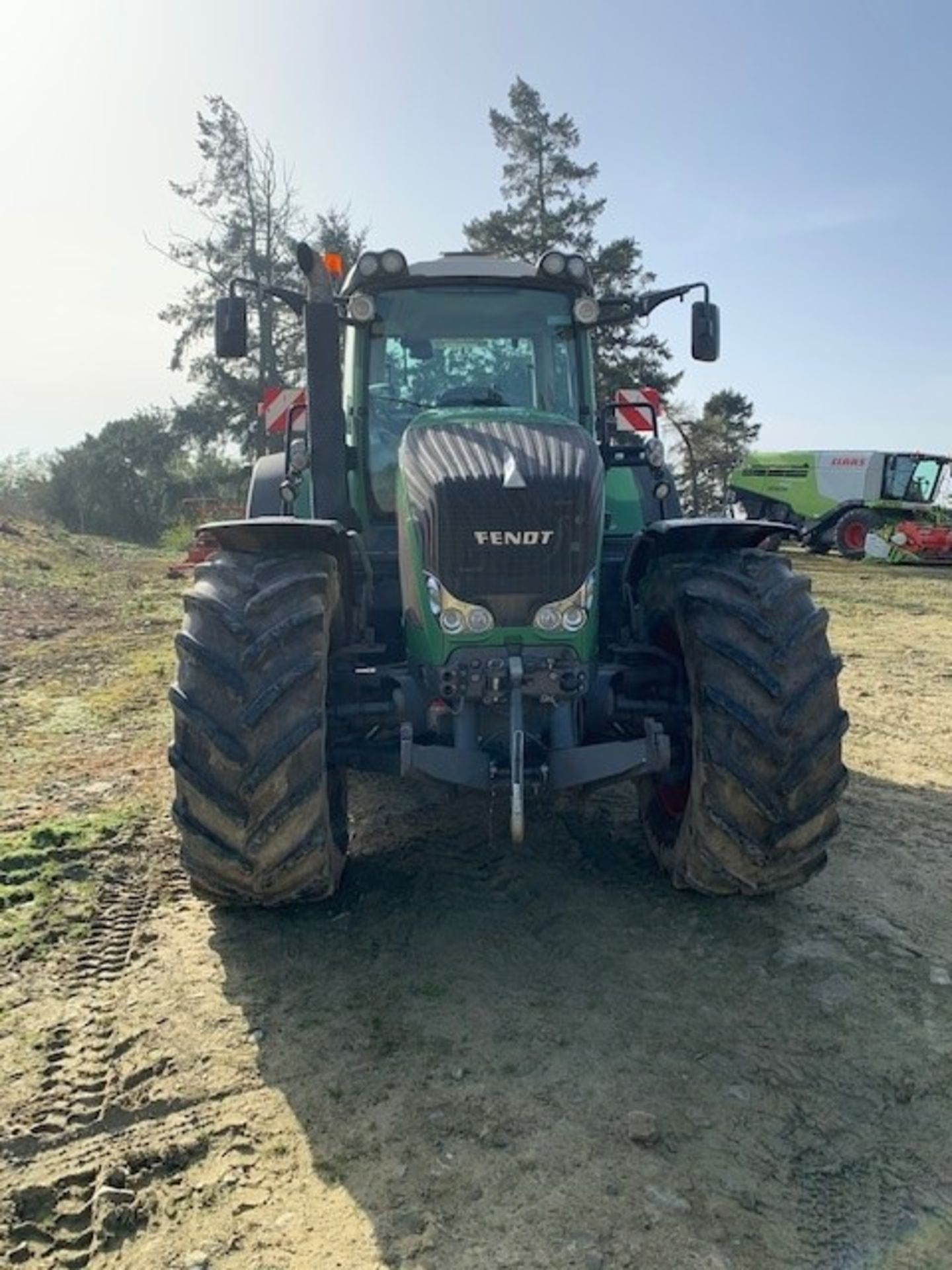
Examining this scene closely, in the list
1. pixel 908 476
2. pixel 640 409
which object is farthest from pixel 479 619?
pixel 908 476

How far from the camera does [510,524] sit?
3414mm

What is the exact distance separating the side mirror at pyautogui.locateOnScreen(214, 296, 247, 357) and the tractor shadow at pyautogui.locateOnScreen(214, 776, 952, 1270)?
8.16ft

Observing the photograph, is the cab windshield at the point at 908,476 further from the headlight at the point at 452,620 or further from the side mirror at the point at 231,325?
the headlight at the point at 452,620

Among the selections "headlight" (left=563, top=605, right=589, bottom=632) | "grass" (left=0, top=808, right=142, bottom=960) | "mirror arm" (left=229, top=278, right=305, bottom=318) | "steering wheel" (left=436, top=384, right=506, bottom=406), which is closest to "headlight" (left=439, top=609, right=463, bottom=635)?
"headlight" (left=563, top=605, right=589, bottom=632)

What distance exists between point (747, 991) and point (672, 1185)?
943 mm

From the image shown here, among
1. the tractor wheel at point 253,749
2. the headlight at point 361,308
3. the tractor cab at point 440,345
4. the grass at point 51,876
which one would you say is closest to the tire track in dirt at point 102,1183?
the tractor wheel at point 253,749

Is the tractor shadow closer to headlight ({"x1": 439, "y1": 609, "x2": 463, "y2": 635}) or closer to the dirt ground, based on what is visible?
the dirt ground

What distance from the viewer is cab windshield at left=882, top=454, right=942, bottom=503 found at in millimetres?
23875

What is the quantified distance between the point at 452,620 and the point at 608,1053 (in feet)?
4.69

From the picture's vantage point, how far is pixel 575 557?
3492 mm

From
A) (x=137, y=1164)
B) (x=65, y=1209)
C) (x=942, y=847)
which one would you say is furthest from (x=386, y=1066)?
(x=942, y=847)

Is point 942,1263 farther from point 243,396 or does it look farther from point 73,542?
point 243,396

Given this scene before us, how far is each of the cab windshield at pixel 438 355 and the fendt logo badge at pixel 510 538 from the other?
4.06 ft

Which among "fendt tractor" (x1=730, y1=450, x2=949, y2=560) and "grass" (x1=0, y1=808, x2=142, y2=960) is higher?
"fendt tractor" (x1=730, y1=450, x2=949, y2=560)
